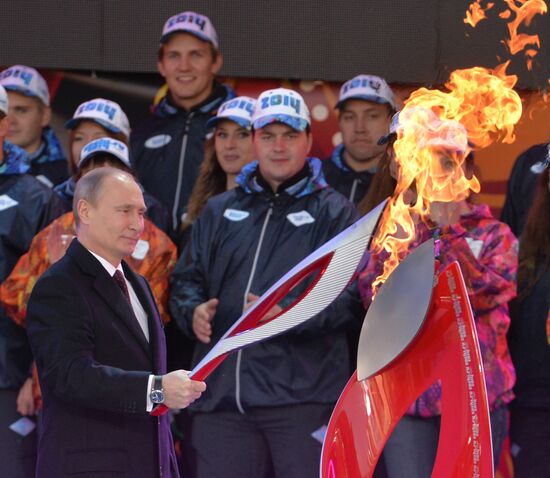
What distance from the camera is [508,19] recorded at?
6.21m

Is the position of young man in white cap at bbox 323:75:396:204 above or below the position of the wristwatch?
above

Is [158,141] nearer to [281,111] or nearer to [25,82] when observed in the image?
[25,82]

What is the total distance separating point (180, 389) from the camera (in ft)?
12.2

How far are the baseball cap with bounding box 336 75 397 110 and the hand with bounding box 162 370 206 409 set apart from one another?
8.28ft

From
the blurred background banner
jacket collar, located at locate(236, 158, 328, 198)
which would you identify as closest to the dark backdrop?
the blurred background banner

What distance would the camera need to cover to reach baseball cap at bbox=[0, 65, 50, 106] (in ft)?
19.9

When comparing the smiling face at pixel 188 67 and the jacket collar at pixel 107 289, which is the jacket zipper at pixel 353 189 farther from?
the jacket collar at pixel 107 289

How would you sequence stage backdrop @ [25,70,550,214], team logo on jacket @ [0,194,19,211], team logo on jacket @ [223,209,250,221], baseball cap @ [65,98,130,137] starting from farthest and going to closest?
stage backdrop @ [25,70,550,214], baseball cap @ [65,98,130,137], team logo on jacket @ [0,194,19,211], team logo on jacket @ [223,209,250,221]

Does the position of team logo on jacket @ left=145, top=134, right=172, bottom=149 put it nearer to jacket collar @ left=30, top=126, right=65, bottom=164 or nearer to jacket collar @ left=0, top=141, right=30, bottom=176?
jacket collar @ left=30, top=126, right=65, bottom=164

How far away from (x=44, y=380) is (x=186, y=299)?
1.37m

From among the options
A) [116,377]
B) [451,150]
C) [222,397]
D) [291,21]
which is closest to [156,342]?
[116,377]

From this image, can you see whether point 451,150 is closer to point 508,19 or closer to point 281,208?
point 281,208

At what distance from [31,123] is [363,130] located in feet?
5.58

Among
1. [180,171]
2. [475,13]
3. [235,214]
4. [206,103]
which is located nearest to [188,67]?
[206,103]
